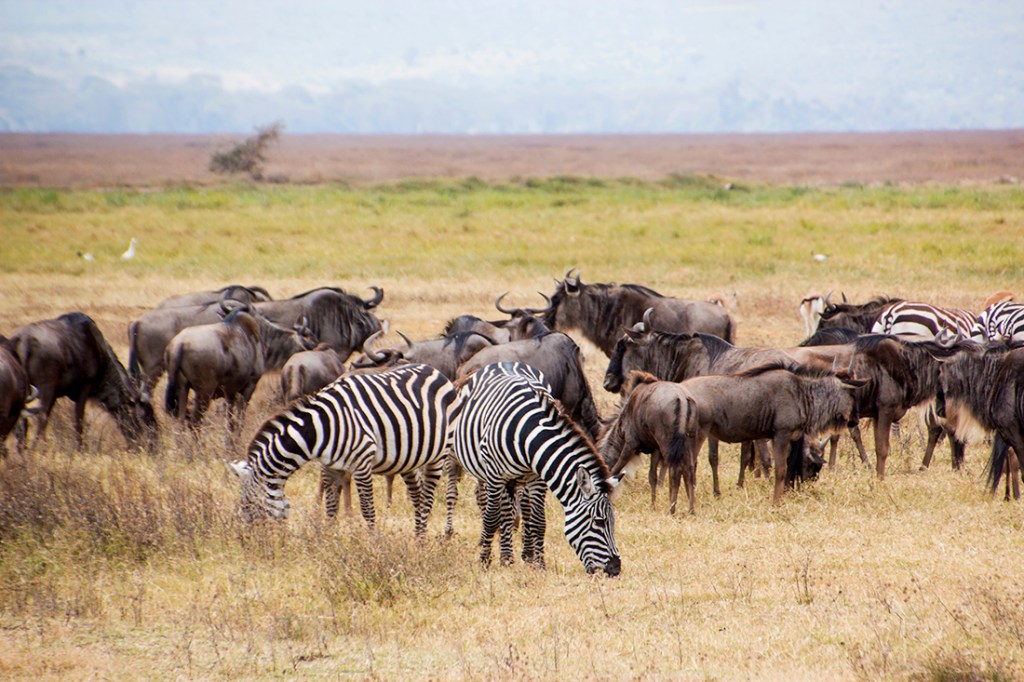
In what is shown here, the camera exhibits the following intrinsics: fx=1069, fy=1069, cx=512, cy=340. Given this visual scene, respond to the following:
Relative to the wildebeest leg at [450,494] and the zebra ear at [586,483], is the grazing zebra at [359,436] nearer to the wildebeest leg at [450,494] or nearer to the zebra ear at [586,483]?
the wildebeest leg at [450,494]

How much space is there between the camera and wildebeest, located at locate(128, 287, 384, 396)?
1247 cm

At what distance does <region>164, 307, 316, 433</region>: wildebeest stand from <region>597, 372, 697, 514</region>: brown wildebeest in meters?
3.98

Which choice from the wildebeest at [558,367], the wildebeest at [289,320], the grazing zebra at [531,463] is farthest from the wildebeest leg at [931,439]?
the wildebeest at [289,320]

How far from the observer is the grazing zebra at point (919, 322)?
39.3 ft

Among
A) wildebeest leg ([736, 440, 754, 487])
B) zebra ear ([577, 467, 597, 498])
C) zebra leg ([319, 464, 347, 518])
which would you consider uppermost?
zebra ear ([577, 467, 597, 498])

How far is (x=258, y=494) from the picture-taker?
7.28 meters

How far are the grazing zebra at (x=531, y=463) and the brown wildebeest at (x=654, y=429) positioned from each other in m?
1.31

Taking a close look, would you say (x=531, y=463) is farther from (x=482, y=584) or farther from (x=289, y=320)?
(x=289, y=320)

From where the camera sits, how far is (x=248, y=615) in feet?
20.6

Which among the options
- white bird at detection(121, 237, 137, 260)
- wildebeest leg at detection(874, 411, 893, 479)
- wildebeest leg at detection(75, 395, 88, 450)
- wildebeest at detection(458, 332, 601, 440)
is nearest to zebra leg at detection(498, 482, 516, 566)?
wildebeest at detection(458, 332, 601, 440)

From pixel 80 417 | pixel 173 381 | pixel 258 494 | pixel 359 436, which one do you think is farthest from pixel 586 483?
pixel 80 417

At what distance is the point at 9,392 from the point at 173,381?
2.09m

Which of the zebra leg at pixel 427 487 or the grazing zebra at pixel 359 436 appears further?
the zebra leg at pixel 427 487

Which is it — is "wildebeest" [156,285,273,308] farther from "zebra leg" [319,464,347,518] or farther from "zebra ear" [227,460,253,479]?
"zebra ear" [227,460,253,479]
